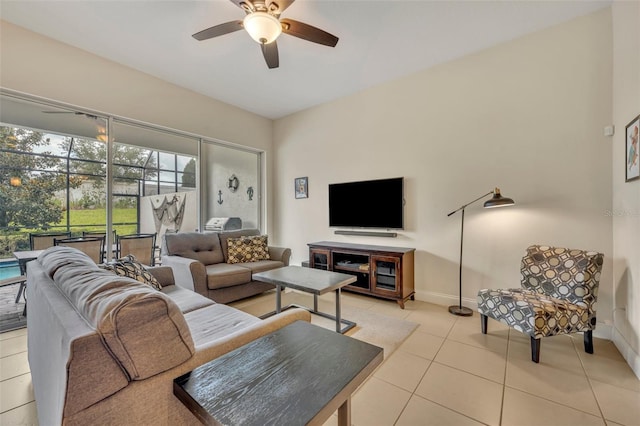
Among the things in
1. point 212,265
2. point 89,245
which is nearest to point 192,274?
point 212,265

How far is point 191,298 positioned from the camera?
2266mm

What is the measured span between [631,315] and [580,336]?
555mm

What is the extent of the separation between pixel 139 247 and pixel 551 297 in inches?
172

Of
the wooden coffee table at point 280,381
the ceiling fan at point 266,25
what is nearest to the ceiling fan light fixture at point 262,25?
the ceiling fan at point 266,25

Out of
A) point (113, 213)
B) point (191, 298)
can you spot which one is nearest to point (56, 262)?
point (191, 298)

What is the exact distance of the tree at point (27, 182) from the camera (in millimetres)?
2625

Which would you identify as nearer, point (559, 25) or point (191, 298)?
point (191, 298)

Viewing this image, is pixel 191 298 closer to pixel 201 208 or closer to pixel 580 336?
pixel 201 208

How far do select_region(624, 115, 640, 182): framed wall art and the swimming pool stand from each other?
5345 mm

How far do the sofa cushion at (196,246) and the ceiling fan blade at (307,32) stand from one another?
2.65 metres

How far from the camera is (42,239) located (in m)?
2.81

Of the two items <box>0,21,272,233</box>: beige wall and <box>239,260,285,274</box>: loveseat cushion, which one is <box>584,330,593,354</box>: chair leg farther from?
<box>0,21,272,233</box>: beige wall

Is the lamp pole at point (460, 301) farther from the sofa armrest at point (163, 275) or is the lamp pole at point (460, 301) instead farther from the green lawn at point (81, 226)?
the green lawn at point (81, 226)

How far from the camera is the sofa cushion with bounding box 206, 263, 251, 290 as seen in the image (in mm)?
3018
